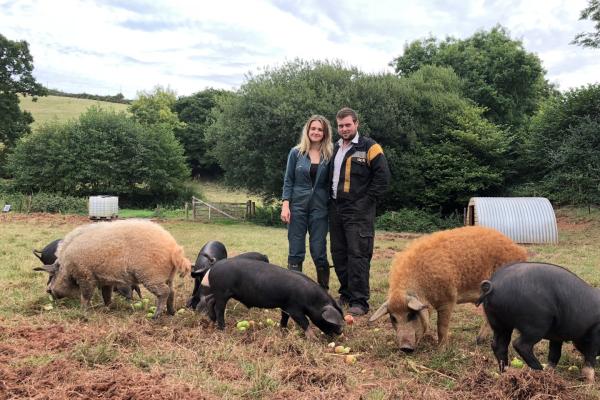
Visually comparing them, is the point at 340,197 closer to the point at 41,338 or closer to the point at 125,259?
the point at 125,259

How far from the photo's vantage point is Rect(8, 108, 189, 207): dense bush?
1388 inches

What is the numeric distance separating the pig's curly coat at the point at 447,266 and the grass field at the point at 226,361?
57cm

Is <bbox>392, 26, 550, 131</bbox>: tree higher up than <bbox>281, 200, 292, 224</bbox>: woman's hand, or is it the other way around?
<bbox>392, 26, 550, 131</bbox>: tree

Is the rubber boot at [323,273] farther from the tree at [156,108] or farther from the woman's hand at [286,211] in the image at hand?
the tree at [156,108]

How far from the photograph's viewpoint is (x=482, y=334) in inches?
223

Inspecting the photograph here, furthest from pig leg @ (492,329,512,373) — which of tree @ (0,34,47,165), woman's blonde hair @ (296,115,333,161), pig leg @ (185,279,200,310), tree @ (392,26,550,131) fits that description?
tree @ (0,34,47,165)

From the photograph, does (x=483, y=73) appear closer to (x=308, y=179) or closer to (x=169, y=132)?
(x=169, y=132)

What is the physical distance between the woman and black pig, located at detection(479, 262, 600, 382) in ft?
10.5

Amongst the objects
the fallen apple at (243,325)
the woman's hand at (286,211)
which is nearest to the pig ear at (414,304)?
the fallen apple at (243,325)

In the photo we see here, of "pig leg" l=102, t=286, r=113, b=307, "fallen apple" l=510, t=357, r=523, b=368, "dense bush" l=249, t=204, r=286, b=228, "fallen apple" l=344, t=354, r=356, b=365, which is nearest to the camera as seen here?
"fallen apple" l=510, t=357, r=523, b=368

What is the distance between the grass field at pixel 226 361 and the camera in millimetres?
3955

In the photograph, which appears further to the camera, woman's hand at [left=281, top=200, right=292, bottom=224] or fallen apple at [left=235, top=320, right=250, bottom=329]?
woman's hand at [left=281, top=200, right=292, bottom=224]

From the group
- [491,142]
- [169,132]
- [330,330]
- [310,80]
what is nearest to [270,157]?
[310,80]

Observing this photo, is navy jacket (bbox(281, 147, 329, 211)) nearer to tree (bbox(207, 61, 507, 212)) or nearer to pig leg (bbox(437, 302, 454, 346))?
pig leg (bbox(437, 302, 454, 346))
